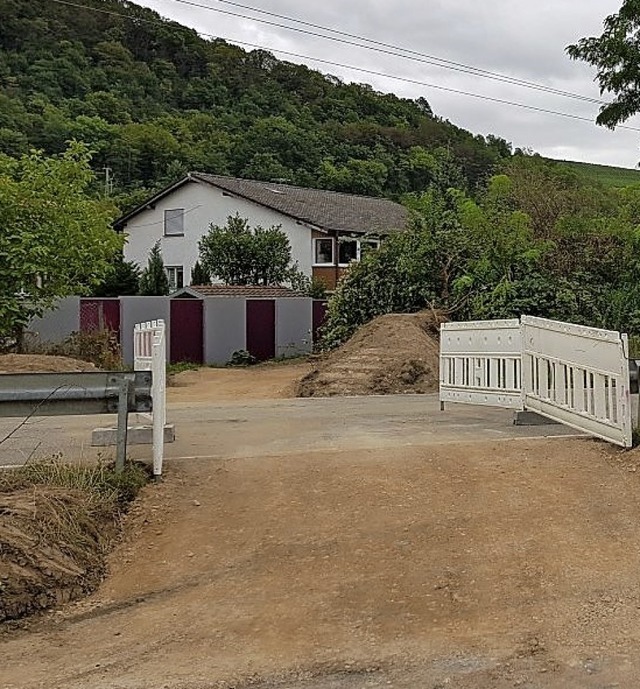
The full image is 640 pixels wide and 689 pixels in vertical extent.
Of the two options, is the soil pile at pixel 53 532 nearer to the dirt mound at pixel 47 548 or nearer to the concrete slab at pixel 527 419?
the dirt mound at pixel 47 548

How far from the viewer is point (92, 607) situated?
5.38m

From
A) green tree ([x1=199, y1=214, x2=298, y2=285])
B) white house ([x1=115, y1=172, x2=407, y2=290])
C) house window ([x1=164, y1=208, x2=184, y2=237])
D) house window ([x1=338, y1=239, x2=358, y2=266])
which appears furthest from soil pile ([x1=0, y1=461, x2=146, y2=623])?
house window ([x1=164, y1=208, x2=184, y2=237])

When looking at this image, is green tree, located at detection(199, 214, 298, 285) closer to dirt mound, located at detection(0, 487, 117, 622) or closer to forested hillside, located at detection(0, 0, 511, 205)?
forested hillside, located at detection(0, 0, 511, 205)

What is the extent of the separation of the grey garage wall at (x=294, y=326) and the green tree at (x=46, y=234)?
11696mm

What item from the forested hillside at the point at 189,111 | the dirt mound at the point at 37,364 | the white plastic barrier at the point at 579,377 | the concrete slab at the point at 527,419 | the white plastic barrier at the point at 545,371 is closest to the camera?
the white plastic barrier at the point at 579,377

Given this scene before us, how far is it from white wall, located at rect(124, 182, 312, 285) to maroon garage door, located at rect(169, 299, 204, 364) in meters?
13.8

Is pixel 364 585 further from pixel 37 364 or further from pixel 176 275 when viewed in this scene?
pixel 176 275

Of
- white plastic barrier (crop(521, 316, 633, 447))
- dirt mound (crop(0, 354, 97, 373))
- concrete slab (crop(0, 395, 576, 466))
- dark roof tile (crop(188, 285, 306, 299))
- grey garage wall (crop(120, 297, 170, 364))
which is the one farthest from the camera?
dark roof tile (crop(188, 285, 306, 299))

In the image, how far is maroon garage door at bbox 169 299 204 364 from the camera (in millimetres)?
30250

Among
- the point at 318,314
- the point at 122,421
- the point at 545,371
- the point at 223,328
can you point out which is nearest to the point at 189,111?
the point at 318,314

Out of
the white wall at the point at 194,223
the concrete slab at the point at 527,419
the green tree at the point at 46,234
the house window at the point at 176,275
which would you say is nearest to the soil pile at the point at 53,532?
the concrete slab at the point at 527,419

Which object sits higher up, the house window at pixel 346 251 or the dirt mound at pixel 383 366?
the house window at pixel 346 251

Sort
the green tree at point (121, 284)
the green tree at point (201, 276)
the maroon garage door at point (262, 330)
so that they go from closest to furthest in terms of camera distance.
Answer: the maroon garage door at point (262, 330), the green tree at point (121, 284), the green tree at point (201, 276)

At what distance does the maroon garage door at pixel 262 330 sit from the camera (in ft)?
103
